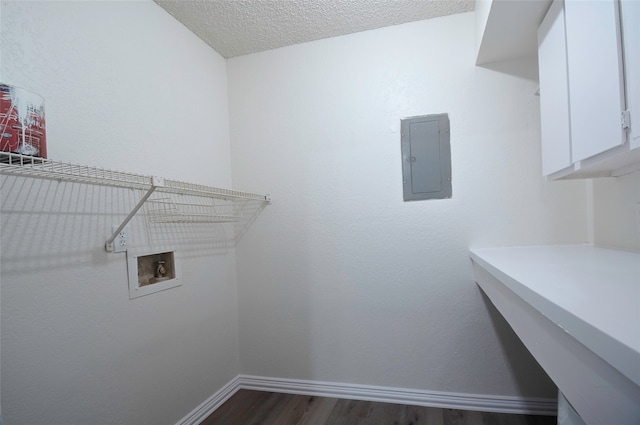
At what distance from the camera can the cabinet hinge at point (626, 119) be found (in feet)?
2.79

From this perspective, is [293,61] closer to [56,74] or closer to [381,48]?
[381,48]

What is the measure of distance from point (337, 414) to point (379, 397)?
30 cm

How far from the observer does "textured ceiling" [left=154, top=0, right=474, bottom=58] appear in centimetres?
170

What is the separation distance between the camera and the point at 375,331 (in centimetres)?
194

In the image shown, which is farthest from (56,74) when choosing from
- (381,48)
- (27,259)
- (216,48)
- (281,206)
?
(381,48)

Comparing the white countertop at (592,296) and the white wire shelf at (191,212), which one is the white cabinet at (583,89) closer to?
the white countertop at (592,296)

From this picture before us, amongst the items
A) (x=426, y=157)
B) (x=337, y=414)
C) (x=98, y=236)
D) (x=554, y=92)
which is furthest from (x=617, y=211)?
(x=98, y=236)

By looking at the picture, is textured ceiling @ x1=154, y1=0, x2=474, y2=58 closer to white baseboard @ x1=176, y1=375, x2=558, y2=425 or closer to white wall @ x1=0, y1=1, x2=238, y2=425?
white wall @ x1=0, y1=1, x2=238, y2=425

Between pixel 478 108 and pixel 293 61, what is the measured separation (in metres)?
1.26

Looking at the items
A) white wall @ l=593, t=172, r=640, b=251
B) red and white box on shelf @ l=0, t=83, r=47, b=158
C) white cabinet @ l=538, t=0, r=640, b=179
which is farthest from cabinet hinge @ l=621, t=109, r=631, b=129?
red and white box on shelf @ l=0, t=83, r=47, b=158

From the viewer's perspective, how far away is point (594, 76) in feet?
3.19

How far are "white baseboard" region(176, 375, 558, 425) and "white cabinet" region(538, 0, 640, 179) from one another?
1.29 m

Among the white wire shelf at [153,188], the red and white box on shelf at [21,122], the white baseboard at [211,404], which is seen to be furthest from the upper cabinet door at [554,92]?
the white baseboard at [211,404]

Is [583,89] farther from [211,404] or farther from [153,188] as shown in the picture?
[211,404]
